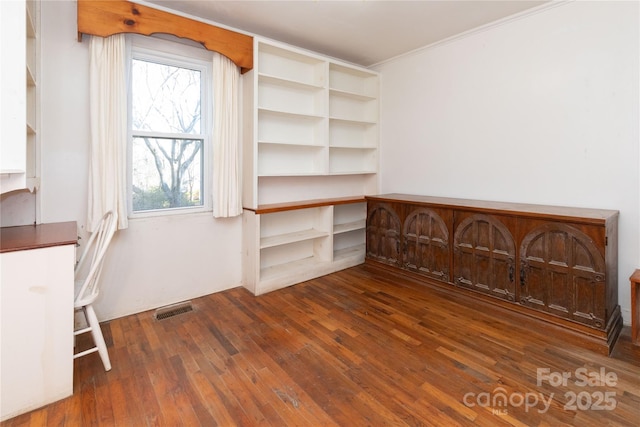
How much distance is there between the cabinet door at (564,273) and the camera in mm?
2256

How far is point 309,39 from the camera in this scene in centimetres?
357

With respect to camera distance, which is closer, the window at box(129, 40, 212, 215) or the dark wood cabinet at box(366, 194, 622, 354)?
the dark wood cabinet at box(366, 194, 622, 354)

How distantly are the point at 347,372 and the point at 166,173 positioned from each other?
2365 millimetres

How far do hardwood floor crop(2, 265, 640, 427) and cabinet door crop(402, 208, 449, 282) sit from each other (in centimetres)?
46

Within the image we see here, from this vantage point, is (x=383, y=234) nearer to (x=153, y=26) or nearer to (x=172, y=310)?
(x=172, y=310)

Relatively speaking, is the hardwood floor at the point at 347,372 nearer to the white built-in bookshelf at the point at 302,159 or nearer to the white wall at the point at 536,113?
the white built-in bookshelf at the point at 302,159

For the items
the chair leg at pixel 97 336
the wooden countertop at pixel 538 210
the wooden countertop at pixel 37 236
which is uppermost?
the wooden countertop at pixel 538 210

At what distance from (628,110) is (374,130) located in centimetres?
260

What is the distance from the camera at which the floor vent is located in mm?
2767

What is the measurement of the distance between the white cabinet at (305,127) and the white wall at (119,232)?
645 mm

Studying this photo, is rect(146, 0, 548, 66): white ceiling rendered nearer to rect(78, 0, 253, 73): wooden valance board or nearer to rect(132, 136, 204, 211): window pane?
rect(78, 0, 253, 73): wooden valance board

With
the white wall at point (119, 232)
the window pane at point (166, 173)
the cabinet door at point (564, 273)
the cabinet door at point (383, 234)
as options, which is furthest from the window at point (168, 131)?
the cabinet door at point (564, 273)

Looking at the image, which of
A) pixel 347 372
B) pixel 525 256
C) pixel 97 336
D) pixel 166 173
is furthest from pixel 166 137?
pixel 525 256

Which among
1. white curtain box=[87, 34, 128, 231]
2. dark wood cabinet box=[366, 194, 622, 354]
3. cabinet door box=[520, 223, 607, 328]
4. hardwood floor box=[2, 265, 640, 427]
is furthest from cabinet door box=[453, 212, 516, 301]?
white curtain box=[87, 34, 128, 231]
